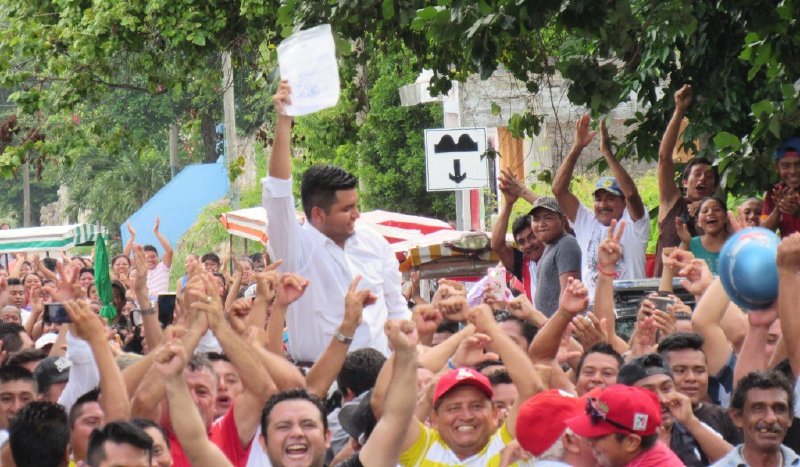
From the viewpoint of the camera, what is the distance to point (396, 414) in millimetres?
6625

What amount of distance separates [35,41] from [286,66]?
22.1 ft

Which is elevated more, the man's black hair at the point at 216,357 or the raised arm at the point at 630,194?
the raised arm at the point at 630,194

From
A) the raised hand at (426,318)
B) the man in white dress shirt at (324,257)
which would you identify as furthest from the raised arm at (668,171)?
the raised hand at (426,318)

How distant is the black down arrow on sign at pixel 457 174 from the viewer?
46.2 feet

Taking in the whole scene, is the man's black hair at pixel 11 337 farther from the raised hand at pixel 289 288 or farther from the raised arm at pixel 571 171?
the raised arm at pixel 571 171

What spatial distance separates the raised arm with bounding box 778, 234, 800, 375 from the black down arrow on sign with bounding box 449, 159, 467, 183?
260 inches

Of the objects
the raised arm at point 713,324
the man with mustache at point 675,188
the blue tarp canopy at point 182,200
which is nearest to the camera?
the raised arm at point 713,324

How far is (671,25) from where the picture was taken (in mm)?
9992

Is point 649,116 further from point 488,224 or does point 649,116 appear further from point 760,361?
point 488,224

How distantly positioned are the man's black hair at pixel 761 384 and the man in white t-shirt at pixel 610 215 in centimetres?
345

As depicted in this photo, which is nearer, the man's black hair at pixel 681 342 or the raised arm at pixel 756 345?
the raised arm at pixel 756 345

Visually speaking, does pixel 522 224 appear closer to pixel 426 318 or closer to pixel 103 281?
pixel 426 318

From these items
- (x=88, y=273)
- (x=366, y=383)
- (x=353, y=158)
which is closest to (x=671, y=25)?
(x=366, y=383)

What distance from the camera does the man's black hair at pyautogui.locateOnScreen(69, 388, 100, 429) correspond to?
754 centimetres
